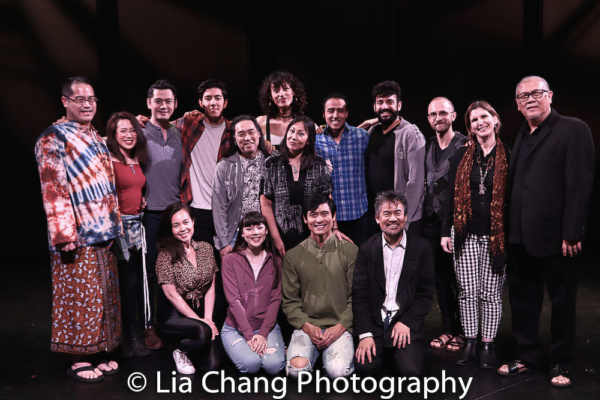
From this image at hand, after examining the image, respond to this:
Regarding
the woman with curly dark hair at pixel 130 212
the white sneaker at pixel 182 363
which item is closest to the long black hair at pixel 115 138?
the woman with curly dark hair at pixel 130 212

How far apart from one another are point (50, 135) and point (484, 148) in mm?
2515

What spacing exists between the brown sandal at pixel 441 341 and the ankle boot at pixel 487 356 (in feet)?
1.16

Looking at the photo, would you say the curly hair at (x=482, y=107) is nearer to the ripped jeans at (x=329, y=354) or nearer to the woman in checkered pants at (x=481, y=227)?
the woman in checkered pants at (x=481, y=227)

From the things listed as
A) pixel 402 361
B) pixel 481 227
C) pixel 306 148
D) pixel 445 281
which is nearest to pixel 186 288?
pixel 306 148

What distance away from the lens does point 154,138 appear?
146 inches

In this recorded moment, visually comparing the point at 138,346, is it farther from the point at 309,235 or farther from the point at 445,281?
the point at 445,281

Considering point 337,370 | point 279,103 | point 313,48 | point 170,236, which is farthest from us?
point 313,48

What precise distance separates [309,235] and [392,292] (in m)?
0.65

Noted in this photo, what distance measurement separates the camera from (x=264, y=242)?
342 cm

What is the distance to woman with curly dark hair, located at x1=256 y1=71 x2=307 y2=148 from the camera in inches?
153

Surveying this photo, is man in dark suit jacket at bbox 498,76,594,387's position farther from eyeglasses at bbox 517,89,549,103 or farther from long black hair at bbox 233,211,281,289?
long black hair at bbox 233,211,281,289

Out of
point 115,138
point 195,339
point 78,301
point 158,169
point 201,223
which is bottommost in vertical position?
point 195,339

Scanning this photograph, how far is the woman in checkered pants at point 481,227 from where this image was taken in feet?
10.5

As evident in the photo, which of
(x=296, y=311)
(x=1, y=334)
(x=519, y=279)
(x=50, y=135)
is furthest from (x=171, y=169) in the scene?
(x=519, y=279)
